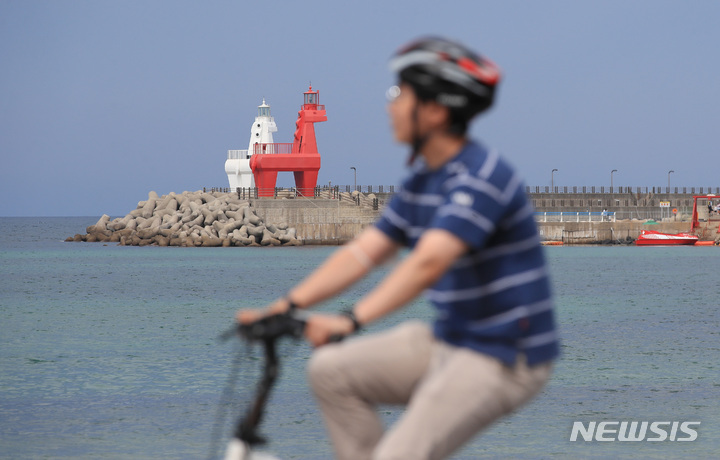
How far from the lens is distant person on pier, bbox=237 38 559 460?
2.23 meters

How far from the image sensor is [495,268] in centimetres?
226

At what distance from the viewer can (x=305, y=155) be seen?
59344 mm

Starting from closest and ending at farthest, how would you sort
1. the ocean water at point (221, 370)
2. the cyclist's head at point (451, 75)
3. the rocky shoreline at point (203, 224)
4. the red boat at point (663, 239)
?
the cyclist's head at point (451, 75)
the ocean water at point (221, 370)
the rocky shoreline at point (203, 224)
the red boat at point (663, 239)

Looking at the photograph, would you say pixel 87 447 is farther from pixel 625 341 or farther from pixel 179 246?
pixel 179 246

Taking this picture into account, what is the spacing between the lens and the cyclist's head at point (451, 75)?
2.30 meters

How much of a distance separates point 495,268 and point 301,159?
189ft

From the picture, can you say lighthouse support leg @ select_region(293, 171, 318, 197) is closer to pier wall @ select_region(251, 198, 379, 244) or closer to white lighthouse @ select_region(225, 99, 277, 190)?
pier wall @ select_region(251, 198, 379, 244)

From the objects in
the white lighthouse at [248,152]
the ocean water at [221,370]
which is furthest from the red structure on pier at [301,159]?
the ocean water at [221,370]

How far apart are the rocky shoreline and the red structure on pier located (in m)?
2.38

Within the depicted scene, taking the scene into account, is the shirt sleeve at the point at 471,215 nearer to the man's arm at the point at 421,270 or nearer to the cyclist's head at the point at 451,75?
the man's arm at the point at 421,270

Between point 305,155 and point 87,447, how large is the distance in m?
48.5

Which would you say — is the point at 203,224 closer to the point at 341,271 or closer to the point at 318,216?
the point at 318,216

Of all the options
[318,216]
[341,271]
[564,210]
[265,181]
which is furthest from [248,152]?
[341,271]

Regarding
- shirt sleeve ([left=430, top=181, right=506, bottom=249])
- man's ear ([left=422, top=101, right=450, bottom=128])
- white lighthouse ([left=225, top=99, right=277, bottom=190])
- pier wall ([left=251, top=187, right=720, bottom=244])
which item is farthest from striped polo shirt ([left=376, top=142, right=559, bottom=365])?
white lighthouse ([left=225, top=99, right=277, bottom=190])
